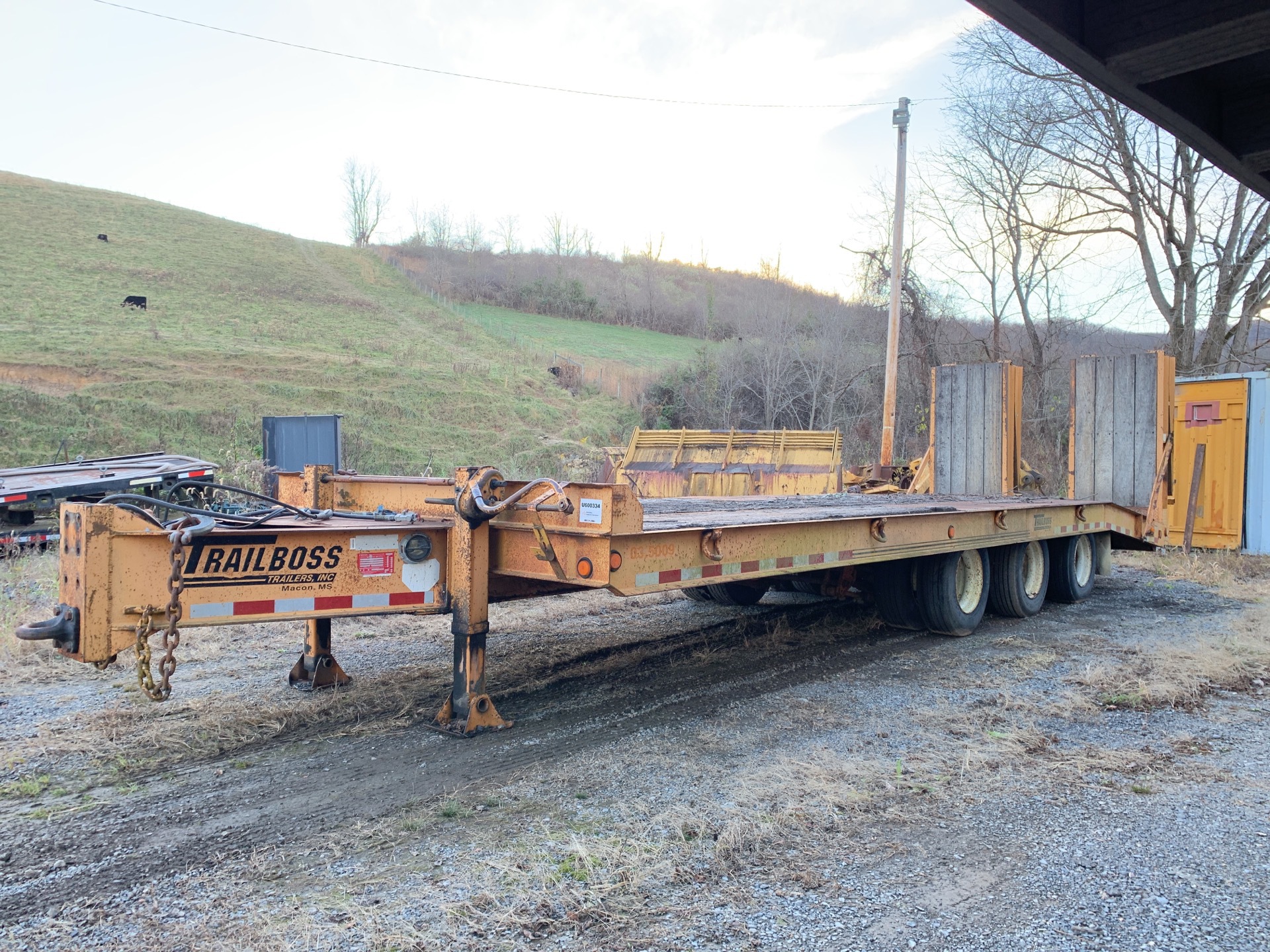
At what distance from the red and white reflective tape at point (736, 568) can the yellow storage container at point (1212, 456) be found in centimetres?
935

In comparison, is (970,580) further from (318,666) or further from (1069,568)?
(318,666)

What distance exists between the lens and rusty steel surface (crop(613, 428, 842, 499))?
41.9 ft

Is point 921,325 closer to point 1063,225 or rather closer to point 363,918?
point 1063,225

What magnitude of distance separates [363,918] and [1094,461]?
10.2 meters

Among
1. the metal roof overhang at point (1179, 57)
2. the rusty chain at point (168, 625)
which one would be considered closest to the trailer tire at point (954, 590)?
the metal roof overhang at point (1179, 57)

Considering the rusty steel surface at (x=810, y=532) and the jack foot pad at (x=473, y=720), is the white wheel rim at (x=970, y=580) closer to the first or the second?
the rusty steel surface at (x=810, y=532)

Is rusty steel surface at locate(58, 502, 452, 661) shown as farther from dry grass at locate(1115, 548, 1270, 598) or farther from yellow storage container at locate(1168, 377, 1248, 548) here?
yellow storage container at locate(1168, 377, 1248, 548)

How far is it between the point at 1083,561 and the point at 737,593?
4177mm

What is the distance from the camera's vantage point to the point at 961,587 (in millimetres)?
7984

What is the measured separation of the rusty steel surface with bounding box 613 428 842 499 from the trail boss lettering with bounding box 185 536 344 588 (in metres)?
8.50

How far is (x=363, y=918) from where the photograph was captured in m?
2.92

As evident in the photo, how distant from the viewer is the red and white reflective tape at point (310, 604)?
3.88 meters

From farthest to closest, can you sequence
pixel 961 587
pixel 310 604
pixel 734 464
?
pixel 734 464 → pixel 961 587 → pixel 310 604

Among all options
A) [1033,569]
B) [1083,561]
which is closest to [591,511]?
[1033,569]
